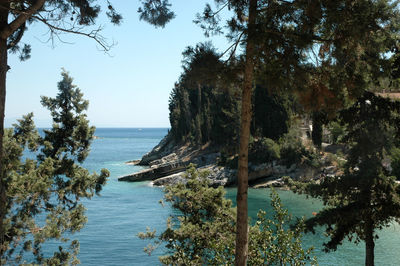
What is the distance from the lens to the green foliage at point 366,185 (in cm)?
1197

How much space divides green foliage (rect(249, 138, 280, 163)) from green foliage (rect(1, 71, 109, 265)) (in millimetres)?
29780

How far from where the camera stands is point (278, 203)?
865cm

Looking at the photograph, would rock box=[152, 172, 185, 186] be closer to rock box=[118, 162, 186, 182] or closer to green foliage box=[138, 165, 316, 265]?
rock box=[118, 162, 186, 182]

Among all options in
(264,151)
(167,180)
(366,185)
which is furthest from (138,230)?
(264,151)

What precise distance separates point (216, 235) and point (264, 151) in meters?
34.1

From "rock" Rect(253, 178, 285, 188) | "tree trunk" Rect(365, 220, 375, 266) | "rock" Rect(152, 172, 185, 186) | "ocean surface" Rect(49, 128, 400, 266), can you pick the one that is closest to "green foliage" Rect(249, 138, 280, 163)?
"rock" Rect(253, 178, 285, 188)

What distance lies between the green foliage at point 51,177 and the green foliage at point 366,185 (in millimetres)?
8683

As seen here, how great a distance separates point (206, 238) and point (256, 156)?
34.5m

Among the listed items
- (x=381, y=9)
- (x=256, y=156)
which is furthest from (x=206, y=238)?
(x=256, y=156)

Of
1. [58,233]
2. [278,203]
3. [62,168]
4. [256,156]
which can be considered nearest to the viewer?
[278,203]

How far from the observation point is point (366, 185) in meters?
12.1

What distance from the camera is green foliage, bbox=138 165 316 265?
798 cm

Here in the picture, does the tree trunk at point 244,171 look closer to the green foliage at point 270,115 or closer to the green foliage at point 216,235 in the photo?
the green foliage at point 216,235

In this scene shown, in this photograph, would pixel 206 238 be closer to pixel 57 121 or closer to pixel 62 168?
pixel 62 168
